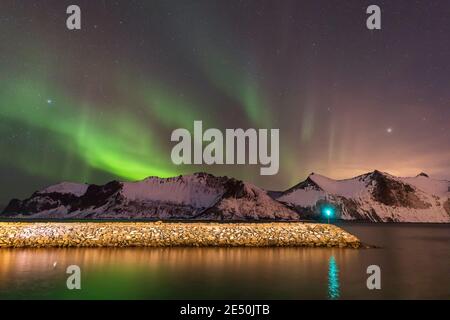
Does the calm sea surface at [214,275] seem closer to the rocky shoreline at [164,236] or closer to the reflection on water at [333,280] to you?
the reflection on water at [333,280]

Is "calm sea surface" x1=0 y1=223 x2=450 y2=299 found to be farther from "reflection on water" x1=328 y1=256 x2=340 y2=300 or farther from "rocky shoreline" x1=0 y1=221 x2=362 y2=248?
"rocky shoreline" x1=0 y1=221 x2=362 y2=248

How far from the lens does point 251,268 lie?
33656mm

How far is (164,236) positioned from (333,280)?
27.3 metres

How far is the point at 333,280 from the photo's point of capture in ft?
94.7

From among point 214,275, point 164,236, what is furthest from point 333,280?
point 164,236

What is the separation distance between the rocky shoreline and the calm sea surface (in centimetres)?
372

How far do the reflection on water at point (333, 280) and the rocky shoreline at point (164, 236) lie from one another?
14.1m

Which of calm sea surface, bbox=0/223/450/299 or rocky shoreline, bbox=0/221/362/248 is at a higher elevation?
rocky shoreline, bbox=0/221/362/248

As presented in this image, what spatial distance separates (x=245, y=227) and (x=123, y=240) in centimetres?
1643

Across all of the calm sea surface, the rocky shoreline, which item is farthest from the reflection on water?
the rocky shoreline

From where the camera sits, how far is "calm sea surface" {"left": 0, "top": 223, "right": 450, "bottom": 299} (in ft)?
79.7
